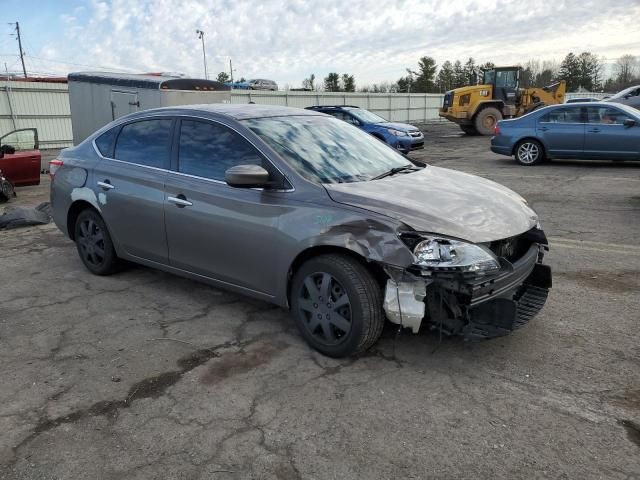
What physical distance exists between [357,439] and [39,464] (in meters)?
1.55

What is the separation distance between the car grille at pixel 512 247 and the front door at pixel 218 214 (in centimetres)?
144

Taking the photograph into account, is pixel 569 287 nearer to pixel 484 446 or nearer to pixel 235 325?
pixel 484 446

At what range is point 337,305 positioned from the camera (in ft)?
11.0

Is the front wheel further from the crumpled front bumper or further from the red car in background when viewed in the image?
the red car in background

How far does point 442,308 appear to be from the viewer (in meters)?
3.17

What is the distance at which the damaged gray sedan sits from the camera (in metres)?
3.15

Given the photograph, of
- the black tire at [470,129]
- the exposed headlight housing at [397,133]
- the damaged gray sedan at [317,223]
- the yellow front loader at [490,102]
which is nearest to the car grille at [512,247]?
the damaged gray sedan at [317,223]

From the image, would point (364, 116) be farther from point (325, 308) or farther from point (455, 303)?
point (455, 303)

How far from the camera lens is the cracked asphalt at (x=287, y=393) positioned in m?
2.53

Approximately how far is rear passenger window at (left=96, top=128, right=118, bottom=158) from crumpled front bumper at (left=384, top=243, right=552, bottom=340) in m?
3.16

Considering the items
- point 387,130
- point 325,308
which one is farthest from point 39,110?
point 325,308

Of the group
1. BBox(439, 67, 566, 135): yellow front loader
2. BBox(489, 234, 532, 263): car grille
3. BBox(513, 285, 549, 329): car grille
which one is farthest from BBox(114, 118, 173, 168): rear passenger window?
BBox(439, 67, 566, 135): yellow front loader

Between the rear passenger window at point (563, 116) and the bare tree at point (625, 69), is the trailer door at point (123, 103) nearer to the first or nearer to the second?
the rear passenger window at point (563, 116)

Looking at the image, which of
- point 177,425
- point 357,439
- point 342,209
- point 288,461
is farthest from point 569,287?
point 177,425
